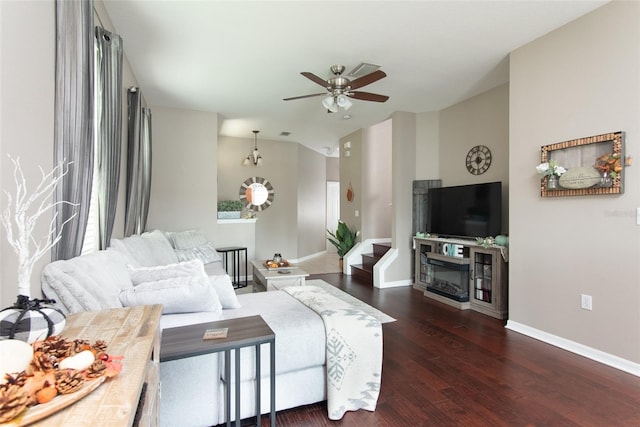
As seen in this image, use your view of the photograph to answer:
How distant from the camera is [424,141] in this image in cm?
527

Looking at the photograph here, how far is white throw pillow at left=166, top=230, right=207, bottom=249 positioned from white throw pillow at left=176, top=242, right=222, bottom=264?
0.27 feet

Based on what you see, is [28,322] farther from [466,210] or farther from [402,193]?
[402,193]

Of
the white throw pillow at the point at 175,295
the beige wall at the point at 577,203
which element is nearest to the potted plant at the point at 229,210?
the white throw pillow at the point at 175,295

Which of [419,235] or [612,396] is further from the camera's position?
[419,235]

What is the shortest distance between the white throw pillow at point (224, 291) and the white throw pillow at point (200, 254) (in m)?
2.12

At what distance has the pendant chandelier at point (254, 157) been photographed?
6582 mm

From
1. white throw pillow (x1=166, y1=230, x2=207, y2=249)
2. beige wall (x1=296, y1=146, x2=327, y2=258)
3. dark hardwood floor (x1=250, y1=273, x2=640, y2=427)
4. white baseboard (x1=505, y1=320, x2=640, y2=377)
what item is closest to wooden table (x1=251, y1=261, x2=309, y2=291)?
white throw pillow (x1=166, y1=230, x2=207, y2=249)

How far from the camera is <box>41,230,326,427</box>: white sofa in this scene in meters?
1.55

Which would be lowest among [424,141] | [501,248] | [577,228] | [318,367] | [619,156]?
[318,367]

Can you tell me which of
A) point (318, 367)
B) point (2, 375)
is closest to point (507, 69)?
point (318, 367)

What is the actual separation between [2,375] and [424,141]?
541cm

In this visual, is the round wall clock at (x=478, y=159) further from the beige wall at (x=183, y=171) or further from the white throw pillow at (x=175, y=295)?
the white throw pillow at (x=175, y=295)

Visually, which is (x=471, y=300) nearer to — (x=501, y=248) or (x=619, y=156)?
(x=501, y=248)

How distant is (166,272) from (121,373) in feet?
4.12
